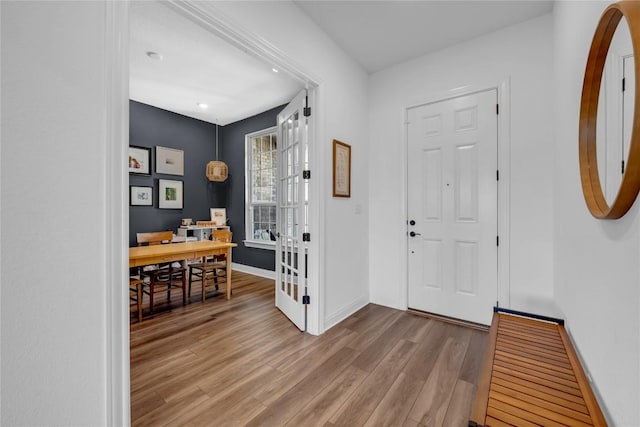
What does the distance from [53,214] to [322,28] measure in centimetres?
254

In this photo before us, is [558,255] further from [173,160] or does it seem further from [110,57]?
[173,160]

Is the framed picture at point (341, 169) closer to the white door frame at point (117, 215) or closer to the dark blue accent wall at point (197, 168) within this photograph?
the white door frame at point (117, 215)

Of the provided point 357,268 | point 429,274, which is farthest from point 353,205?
point 429,274

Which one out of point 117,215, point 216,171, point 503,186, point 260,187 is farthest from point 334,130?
point 216,171

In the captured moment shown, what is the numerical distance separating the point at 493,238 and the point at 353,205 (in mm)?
1394

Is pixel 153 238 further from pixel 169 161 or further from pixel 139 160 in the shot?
pixel 169 161

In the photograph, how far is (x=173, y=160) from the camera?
15.4ft

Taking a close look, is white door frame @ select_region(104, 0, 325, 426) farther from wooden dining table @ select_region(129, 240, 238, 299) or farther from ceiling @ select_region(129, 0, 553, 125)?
wooden dining table @ select_region(129, 240, 238, 299)

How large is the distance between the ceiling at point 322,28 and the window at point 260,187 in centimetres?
109

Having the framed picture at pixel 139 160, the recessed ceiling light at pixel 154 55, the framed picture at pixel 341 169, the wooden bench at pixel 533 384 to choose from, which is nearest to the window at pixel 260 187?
the framed picture at pixel 139 160

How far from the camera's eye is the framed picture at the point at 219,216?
17.0 ft

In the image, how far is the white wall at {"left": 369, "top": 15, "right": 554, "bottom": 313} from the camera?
2.30 meters

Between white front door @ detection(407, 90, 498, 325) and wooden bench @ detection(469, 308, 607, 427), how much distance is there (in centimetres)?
106

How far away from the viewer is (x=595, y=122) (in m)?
1.13
